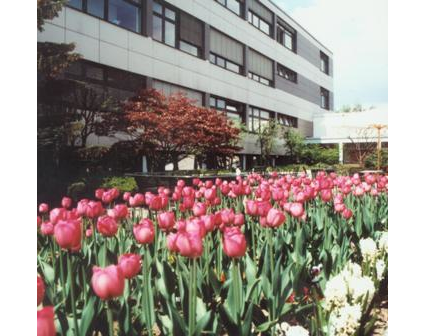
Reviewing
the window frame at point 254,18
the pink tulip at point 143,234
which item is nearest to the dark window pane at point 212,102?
the window frame at point 254,18

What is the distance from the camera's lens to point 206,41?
65.9ft

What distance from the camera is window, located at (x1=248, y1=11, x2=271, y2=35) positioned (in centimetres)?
2520

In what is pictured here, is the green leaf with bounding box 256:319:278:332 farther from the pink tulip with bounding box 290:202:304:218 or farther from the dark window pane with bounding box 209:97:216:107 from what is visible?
the dark window pane with bounding box 209:97:216:107

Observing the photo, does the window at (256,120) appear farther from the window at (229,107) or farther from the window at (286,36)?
the window at (286,36)

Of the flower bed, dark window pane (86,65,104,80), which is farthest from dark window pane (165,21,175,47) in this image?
the flower bed

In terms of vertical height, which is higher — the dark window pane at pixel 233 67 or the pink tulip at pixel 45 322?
the dark window pane at pixel 233 67

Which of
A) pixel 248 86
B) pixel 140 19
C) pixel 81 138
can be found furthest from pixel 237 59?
pixel 81 138

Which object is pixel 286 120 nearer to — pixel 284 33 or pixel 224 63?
pixel 284 33

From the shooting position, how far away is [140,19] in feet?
51.8

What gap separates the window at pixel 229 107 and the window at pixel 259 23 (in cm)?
567

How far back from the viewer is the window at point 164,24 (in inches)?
653

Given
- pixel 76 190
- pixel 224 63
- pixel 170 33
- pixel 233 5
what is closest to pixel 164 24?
pixel 170 33

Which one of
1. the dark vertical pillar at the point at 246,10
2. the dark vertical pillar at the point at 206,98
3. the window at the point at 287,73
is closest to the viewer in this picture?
the dark vertical pillar at the point at 206,98
